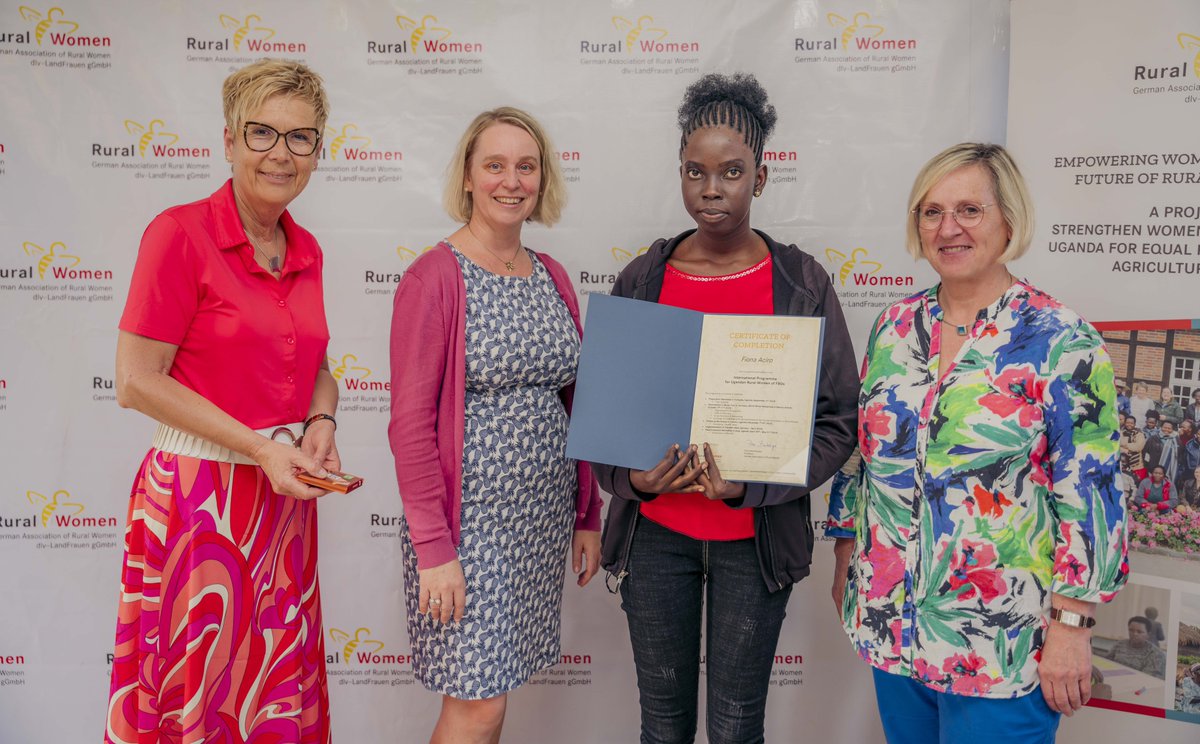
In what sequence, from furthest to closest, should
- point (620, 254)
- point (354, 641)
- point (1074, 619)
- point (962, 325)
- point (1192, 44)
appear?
point (354, 641), point (620, 254), point (1192, 44), point (962, 325), point (1074, 619)

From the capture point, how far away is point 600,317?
5.99ft

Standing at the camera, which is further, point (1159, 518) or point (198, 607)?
point (1159, 518)

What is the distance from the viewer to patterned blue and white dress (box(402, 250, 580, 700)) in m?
1.92

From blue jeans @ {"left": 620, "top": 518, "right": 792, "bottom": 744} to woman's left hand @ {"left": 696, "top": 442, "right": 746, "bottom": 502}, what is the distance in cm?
20

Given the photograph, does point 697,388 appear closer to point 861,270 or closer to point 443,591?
point 443,591

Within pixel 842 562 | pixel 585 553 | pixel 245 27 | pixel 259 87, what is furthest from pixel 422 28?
pixel 842 562

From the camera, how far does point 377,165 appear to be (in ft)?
9.44

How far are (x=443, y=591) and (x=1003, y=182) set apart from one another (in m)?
1.57

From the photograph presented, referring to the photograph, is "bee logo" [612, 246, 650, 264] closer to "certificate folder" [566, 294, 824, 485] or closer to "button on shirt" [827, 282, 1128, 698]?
"certificate folder" [566, 294, 824, 485]

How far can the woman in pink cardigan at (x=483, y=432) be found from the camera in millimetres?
1845

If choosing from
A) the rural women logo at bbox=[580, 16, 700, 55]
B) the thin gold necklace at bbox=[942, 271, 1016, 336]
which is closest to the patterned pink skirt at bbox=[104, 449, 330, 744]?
the thin gold necklace at bbox=[942, 271, 1016, 336]

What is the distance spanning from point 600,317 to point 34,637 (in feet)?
8.88

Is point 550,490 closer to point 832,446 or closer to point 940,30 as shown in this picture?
point 832,446

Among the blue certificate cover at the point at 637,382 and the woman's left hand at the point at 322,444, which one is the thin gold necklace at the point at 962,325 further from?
the woman's left hand at the point at 322,444
